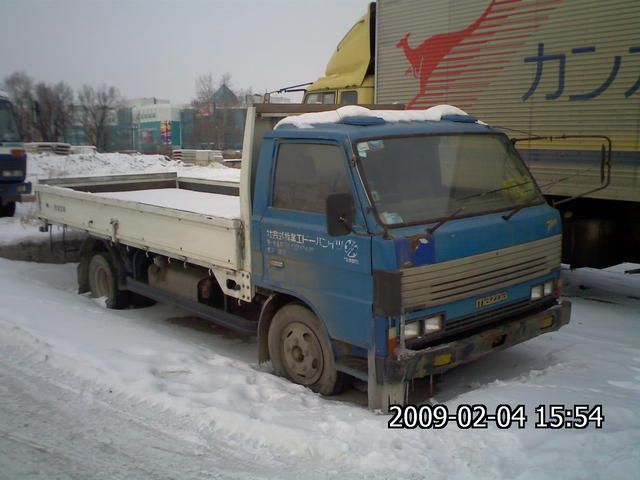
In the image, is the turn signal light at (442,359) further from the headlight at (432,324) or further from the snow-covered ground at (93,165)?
the snow-covered ground at (93,165)

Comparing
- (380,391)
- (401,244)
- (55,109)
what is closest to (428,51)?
(401,244)

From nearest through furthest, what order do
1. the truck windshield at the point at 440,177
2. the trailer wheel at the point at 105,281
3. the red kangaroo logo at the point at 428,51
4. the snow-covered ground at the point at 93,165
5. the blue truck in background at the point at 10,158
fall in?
the truck windshield at the point at 440,177 → the trailer wheel at the point at 105,281 → the red kangaroo logo at the point at 428,51 → the blue truck in background at the point at 10,158 → the snow-covered ground at the point at 93,165

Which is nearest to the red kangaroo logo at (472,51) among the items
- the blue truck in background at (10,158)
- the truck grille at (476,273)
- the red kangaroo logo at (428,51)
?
the red kangaroo logo at (428,51)

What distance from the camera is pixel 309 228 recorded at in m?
5.00

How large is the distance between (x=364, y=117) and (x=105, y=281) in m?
4.98

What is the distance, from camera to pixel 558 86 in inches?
326

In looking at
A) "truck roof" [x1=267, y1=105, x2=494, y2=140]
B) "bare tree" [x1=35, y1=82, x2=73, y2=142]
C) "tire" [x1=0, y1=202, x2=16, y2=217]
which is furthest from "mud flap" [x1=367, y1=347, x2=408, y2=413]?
"bare tree" [x1=35, y1=82, x2=73, y2=142]

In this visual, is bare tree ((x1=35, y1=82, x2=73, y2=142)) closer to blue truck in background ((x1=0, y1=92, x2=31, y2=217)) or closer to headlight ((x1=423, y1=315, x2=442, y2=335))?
blue truck in background ((x1=0, y1=92, x2=31, y2=217))

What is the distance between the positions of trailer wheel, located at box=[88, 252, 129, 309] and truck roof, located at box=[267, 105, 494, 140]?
379 cm

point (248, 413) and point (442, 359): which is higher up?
point (442, 359)

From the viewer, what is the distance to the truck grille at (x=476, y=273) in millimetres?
4426

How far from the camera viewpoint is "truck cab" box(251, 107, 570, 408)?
4.48 metres

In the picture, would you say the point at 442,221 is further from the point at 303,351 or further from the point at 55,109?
the point at 55,109

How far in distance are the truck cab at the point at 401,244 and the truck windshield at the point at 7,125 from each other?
12.3 m
